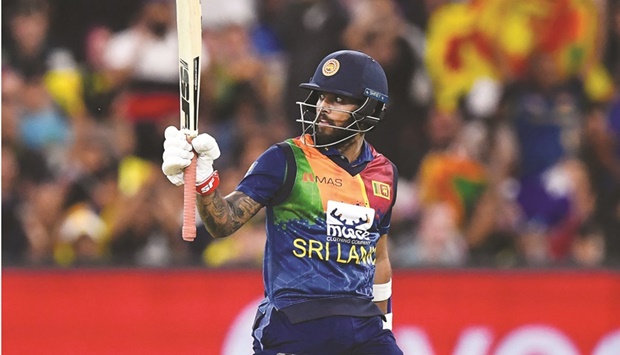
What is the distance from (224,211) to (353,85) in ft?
2.93

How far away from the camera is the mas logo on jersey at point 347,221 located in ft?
19.5

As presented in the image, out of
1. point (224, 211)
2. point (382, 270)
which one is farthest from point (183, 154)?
point (382, 270)

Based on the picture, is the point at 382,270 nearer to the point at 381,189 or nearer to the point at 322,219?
the point at 381,189

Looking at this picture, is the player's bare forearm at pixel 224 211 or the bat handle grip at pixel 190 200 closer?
the bat handle grip at pixel 190 200

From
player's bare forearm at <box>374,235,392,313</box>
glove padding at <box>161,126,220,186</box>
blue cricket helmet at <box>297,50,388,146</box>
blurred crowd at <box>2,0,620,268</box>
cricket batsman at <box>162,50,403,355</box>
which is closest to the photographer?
glove padding at <box>161,126,220,186</box>

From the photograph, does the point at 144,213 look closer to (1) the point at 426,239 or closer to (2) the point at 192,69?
(1) the point at 426,239

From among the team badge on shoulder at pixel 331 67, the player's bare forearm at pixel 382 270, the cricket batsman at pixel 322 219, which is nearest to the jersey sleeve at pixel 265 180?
the cricket batsman at pixel 322 219

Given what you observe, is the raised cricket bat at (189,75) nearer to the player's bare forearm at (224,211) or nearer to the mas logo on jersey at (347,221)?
the player's bare forearm at (224,211)

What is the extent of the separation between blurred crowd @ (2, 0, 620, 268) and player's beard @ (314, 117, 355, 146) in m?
3.78

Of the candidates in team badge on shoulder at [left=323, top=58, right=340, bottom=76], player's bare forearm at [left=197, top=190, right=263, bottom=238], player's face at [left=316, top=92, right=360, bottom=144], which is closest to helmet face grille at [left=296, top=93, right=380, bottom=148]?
player's face at [left=316, top=92, right=360, bottom=144]

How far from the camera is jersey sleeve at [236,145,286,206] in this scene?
19.2ft

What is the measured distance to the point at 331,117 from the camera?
6059 mm

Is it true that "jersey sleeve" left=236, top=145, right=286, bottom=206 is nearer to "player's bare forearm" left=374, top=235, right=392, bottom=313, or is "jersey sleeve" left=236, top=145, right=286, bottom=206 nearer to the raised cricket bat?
the raised cricket bat

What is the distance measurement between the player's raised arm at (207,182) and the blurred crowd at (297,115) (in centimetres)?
397
